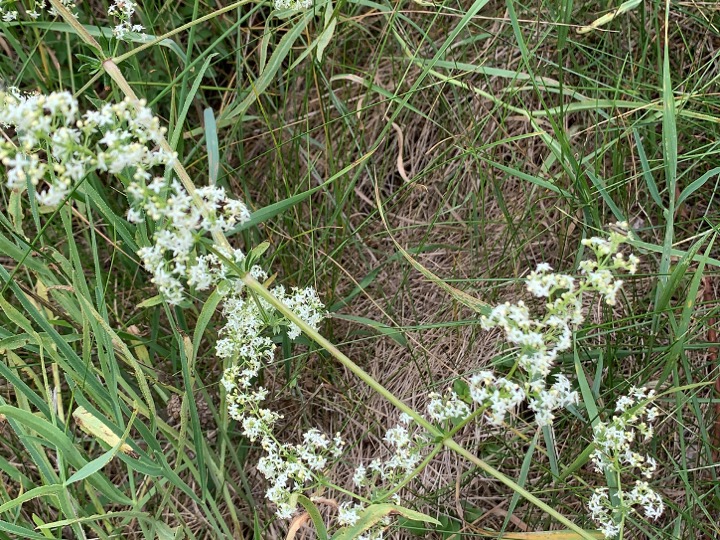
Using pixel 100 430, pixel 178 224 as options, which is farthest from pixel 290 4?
pixel 100 430

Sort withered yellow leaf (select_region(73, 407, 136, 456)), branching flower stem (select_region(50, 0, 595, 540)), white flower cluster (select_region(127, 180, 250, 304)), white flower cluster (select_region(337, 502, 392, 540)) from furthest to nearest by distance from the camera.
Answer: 1. withered yellow leaf (select_region(73, 407, 136, 456))
2. white flower cluster (select_region(337, 502, 392, 540))
3. branching flower stem (select_region(50, 0, 595, 540))
4. white flower cluster (select_region(127, 180, 250, 304))

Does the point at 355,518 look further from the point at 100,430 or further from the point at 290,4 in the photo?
the point at 290,4

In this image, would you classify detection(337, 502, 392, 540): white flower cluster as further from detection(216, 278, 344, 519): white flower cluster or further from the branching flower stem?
the branching flower stem

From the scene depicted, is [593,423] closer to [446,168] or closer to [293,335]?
[293,335]

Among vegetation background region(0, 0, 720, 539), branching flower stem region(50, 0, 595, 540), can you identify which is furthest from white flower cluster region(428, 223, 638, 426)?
vegetation background region(0, 0, 720, 539)

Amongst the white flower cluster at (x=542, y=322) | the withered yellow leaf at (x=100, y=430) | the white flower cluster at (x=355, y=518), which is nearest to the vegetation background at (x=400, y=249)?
the withered yellow leaf at (x=100, y=430)

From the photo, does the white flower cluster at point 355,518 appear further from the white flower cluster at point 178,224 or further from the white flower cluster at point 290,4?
the white flower cluster at point 290,4

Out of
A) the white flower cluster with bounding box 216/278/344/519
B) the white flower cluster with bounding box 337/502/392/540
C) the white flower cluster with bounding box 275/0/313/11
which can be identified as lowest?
the white flower cluster with bounding box 337/502/392/540

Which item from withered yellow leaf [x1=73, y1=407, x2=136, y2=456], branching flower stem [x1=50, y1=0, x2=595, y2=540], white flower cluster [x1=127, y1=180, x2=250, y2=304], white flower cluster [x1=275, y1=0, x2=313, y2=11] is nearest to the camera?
white flower cluster [x1=127, y1=180, x2=250, y2=304]

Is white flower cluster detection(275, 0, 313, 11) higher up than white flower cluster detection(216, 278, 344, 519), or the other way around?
white flower cluster detection(275, 0, 313, 11)

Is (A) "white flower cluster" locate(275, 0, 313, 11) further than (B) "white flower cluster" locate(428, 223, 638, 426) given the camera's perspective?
Yes
